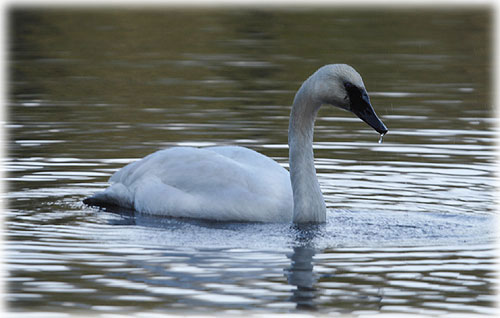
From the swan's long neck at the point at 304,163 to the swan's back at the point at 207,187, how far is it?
0.28 meters

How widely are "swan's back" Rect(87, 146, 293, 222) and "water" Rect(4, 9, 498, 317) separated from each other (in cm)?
23

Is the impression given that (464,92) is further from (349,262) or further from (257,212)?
(349,262)

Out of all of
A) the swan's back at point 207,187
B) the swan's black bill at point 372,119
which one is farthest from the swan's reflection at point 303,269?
the swan's black bill at point 372,119

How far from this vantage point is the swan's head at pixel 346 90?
10.7 meters

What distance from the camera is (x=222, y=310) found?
8.08m

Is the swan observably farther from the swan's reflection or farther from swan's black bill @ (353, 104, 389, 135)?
the swan's reflection

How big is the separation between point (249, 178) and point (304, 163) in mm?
597

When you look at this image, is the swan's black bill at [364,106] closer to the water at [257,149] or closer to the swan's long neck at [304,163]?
the swan's long neck at [304,163]

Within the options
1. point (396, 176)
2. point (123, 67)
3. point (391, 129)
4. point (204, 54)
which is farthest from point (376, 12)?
point (396, 176)

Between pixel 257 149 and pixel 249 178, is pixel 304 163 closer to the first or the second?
pixel 249 178

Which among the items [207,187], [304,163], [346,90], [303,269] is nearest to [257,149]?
[207,187]

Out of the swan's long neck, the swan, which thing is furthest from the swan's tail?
the swan's long neck

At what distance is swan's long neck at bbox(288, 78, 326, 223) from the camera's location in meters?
11.1

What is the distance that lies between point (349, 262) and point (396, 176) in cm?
433
